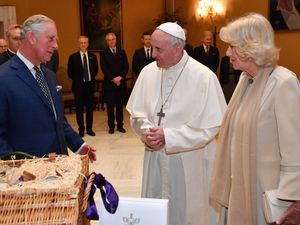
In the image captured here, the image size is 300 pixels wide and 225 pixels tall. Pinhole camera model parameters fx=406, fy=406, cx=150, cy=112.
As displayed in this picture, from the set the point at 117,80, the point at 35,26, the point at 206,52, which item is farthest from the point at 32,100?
the point at 206,52

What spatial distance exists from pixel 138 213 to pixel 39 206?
30 centimetres

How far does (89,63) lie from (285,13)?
454 cm

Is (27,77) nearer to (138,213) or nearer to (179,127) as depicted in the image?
(179,127)

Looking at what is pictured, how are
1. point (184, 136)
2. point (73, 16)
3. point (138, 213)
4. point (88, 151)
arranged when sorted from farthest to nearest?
point (73, 16), point (184, 136), point (88, 151), point (138, 213)

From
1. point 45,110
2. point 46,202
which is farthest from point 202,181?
point 46,202

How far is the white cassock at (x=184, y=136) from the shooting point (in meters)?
2.80

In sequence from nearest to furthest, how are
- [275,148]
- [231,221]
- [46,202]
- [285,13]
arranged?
1. [46,202]
2. [275,148]
3. [231,221]
4. [285,13]

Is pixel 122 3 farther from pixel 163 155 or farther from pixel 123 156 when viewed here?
pixel 163 155

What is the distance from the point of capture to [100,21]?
1238 centimetres

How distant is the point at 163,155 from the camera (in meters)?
2.89

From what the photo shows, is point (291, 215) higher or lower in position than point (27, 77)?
lower

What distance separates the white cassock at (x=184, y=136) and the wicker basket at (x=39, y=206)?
1.67 metres

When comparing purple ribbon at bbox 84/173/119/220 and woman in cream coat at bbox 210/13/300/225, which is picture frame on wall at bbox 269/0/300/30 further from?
purple ribbon at bbox 84/173/119/220

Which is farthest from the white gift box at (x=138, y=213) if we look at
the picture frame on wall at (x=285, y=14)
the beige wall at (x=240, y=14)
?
the picture frame on wall at (x=285, y=14)
